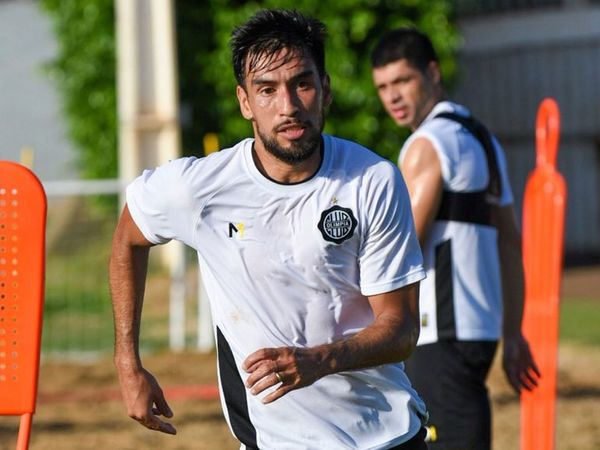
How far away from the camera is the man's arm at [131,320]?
12.8 feet

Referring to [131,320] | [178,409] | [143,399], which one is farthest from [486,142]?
[178,409]

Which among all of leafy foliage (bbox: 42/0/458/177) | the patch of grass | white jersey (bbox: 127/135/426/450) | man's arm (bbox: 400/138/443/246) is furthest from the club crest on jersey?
leafy foliage (bbox: 42/0/458/177)

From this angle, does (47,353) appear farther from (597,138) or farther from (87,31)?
(597,138)

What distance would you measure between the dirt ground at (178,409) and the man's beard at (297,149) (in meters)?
5.22

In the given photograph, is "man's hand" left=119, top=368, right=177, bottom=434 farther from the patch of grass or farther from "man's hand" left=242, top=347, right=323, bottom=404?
the patch of grass

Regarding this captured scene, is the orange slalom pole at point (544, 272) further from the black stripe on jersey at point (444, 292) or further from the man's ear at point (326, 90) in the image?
the man's ear at point (326, 90)

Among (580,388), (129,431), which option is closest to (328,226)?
(129,431)

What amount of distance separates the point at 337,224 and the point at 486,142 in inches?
70.7

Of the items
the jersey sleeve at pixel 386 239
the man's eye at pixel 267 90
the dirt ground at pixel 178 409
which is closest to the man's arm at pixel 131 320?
the man's eye at pixel 267 90

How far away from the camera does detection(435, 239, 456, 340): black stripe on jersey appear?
5.29 metres

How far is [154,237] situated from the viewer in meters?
4.04

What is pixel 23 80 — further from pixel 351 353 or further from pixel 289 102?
pixel 351 353

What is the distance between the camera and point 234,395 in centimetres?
407

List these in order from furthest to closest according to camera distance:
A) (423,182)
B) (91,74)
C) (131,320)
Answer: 1. (91,74)
2. (423,182)
3. (131,320)
